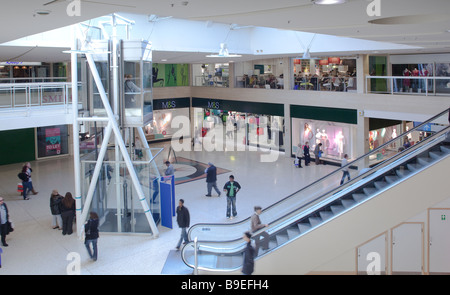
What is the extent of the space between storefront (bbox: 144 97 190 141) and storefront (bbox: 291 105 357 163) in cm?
885

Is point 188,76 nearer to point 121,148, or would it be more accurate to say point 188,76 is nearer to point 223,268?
point 121,148

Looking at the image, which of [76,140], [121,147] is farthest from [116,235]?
[76,140]

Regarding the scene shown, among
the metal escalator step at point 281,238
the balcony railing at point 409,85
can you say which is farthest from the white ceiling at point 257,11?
the balcony railing at point 409,85

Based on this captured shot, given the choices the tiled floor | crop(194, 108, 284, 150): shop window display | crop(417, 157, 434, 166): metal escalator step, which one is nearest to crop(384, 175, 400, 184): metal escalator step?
crop(417, 157, 434, 166): metal escalator step

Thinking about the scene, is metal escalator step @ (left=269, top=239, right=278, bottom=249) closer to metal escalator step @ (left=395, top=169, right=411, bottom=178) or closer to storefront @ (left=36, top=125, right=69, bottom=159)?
metal escalator step @ (left=395, top=169, right=411, bottom=178)

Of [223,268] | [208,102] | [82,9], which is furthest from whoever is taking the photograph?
[208,102]

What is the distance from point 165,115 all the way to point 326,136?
1135 cm

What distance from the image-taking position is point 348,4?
181 inches

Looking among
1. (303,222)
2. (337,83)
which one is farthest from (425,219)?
(337,83)

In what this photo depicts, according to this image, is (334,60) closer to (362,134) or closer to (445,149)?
(362,134)

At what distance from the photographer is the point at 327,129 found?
22516 mm

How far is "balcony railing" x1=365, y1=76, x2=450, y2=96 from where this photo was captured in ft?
57.8

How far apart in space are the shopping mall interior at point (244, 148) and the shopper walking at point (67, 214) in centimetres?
17

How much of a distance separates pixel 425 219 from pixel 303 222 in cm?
258
